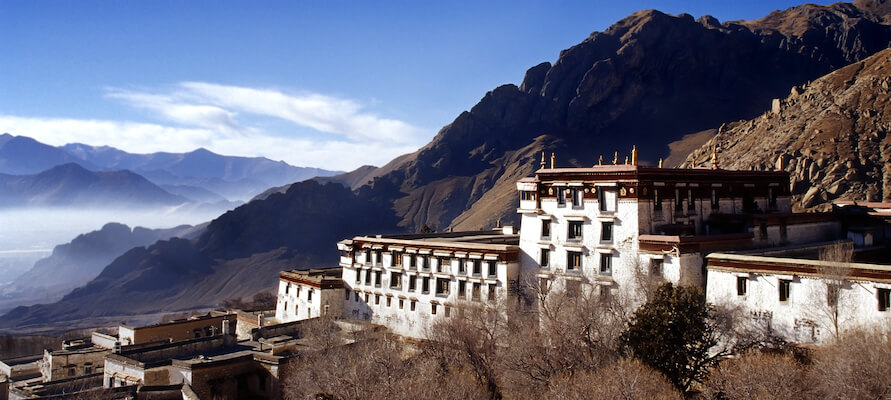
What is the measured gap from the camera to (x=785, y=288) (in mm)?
33562

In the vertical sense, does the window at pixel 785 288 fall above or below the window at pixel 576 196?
below

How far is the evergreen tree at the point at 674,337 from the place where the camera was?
31469 mm

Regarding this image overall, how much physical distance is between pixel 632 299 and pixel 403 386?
14.2 m

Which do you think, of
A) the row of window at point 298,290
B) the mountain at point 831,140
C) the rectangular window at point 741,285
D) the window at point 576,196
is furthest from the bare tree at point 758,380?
the mountain at point 831,140

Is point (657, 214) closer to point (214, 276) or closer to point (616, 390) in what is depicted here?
point (616, 390)

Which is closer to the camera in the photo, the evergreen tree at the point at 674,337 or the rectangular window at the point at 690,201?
the evergreen tree at the point at 674,337

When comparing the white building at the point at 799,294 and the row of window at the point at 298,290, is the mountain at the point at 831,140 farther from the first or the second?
the row of window at the point at 298,290

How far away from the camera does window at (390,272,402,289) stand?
52.5m

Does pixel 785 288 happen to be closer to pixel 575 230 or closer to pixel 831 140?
pixel 575 230

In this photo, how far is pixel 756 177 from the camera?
48.2 meters

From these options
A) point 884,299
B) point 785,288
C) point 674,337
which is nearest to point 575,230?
point 674,337

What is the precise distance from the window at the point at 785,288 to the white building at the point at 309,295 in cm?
3454

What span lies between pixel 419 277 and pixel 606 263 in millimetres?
15044

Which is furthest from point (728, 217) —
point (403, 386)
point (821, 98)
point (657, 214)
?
point (821, 98)
